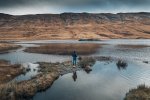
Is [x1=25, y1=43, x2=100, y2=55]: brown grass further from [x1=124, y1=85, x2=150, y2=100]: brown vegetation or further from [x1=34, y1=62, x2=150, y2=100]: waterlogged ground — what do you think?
[x1=124, y1=85, x2=150, y2=100]: brown vegetation

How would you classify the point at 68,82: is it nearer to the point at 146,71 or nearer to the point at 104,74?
the point at 104,74

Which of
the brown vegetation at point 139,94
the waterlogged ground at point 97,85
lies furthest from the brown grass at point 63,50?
the brown vegetation at point 139,94

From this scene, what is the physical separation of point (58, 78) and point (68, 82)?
2662 mm

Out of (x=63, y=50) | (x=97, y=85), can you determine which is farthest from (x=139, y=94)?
(x=63, y=50)

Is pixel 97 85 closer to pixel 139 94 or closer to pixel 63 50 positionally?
pixel 139 94

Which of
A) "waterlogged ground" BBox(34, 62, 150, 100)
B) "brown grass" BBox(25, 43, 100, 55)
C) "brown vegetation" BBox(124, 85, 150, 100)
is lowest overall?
"brown grass" BBox(25, 43, 100, 55)

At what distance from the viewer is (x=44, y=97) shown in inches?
974

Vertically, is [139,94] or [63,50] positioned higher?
[139,94]

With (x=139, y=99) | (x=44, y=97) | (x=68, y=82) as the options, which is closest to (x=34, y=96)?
(x=44, y=97)

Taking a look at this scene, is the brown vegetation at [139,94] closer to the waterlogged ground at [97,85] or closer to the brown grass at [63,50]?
the waterlogged ground at [97,85]

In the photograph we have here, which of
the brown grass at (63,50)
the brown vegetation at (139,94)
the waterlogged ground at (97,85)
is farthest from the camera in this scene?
the brown grass at (63,50)

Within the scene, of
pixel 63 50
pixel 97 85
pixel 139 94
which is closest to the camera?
pixel 139 94

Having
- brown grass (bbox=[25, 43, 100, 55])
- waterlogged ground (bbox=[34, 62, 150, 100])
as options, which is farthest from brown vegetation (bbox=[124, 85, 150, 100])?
brown grass (bbox=[25, 43, 100, 55])

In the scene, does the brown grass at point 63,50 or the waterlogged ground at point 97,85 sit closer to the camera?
the waterlogged ground at point 97,85
